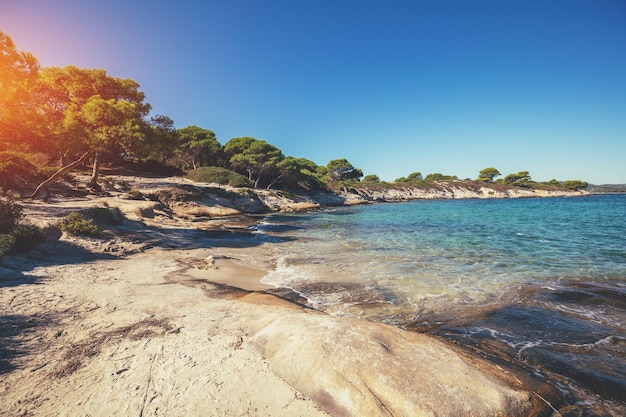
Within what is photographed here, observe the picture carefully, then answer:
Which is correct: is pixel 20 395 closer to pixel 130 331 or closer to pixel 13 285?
pixel 130 331

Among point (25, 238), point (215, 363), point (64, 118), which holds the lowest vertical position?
point (215, 363)

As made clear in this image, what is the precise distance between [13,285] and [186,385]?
5.66m

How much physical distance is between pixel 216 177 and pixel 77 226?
103ft

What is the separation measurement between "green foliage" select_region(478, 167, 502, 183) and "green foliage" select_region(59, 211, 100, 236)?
12844 centimetres

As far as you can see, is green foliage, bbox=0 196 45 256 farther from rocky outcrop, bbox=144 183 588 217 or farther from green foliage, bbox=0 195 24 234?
rocky outcrop, bbox=144 183 588 217

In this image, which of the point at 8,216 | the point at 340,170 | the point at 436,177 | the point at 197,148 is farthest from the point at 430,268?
the point at 436,177

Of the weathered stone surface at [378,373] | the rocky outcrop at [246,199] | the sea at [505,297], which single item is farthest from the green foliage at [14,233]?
the rocky outcrop at [246,199]

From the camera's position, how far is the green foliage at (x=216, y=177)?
130 feet

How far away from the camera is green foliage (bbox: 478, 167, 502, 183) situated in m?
111

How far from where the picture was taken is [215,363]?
3.75 m

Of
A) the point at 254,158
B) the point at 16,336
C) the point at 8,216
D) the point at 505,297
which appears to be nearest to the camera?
the point at 16,336

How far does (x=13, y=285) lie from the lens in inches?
230

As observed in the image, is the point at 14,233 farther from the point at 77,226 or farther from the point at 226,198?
the point at 226,198

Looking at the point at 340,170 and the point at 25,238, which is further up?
the point at 340,170
